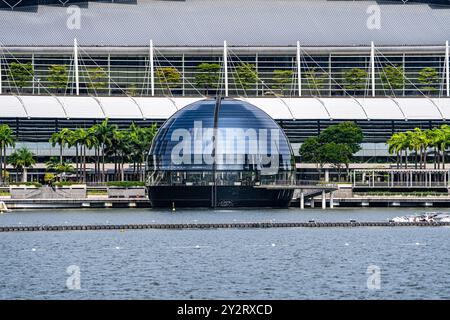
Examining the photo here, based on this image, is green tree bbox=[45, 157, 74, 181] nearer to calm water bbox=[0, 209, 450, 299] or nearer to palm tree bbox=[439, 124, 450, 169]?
palm tree bbox=[439, 124, 450, 169]

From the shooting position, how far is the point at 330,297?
215 feet

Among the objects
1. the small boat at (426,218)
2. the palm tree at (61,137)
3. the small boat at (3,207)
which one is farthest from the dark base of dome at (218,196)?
the small boat at (426,218)

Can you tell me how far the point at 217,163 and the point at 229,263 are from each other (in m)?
69.0

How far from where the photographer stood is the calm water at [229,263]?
67938mm

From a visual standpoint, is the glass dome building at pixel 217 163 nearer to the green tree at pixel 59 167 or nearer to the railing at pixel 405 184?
the railing at pixel 405 184

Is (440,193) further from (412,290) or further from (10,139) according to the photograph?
(412,290)

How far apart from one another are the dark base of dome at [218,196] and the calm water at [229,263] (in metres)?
30.4

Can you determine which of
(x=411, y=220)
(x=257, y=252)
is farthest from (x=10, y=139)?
(x=257, y=252)

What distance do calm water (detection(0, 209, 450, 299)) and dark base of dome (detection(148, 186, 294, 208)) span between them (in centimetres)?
3039

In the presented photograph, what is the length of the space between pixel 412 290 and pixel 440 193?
9554 centimetres

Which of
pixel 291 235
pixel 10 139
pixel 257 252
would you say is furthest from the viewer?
pixel 10 139

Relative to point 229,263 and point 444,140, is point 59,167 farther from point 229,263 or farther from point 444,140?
point 229,263

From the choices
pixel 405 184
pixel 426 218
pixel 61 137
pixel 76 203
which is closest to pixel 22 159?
pixel 61 137

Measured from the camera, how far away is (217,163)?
5950 inches
